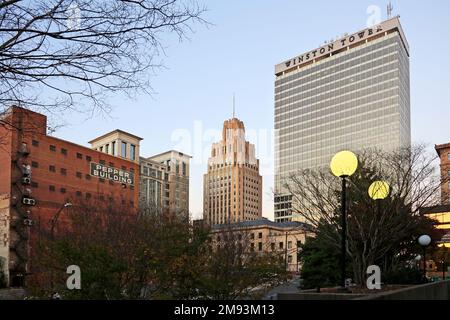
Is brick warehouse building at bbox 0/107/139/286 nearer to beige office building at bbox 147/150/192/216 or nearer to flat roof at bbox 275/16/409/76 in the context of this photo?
beige office building at bbox 147/150/192/216

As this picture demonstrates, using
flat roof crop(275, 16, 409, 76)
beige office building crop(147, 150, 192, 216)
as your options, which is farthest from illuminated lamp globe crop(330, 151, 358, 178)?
flat roof crop(275, 16, 409, 76)

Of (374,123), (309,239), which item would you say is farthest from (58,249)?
(374,123)

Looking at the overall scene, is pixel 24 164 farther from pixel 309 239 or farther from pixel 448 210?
pixel 448 210

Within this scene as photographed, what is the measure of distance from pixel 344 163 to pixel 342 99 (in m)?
165

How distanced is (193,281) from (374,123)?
151568 mm

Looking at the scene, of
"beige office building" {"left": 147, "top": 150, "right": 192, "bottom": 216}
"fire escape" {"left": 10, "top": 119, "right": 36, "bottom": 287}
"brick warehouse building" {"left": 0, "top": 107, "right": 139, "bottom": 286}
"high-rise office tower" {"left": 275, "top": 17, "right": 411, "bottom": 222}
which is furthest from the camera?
"high-rise office tower" {"left": 275, "top": 17, "right": 411, "bottom": 222}

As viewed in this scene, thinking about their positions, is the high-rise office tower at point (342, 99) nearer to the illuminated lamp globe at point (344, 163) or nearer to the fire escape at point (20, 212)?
the fire escape at point (20, 212)

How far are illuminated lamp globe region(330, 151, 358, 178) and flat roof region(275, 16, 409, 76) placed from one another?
161 metres

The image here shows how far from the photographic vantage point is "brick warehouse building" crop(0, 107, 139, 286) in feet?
230

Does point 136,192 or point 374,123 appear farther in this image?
point 374,123

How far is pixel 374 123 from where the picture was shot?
16275 centimetres

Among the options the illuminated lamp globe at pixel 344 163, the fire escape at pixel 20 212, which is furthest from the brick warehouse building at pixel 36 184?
the illuminated lamp globe at pixel 344 163
